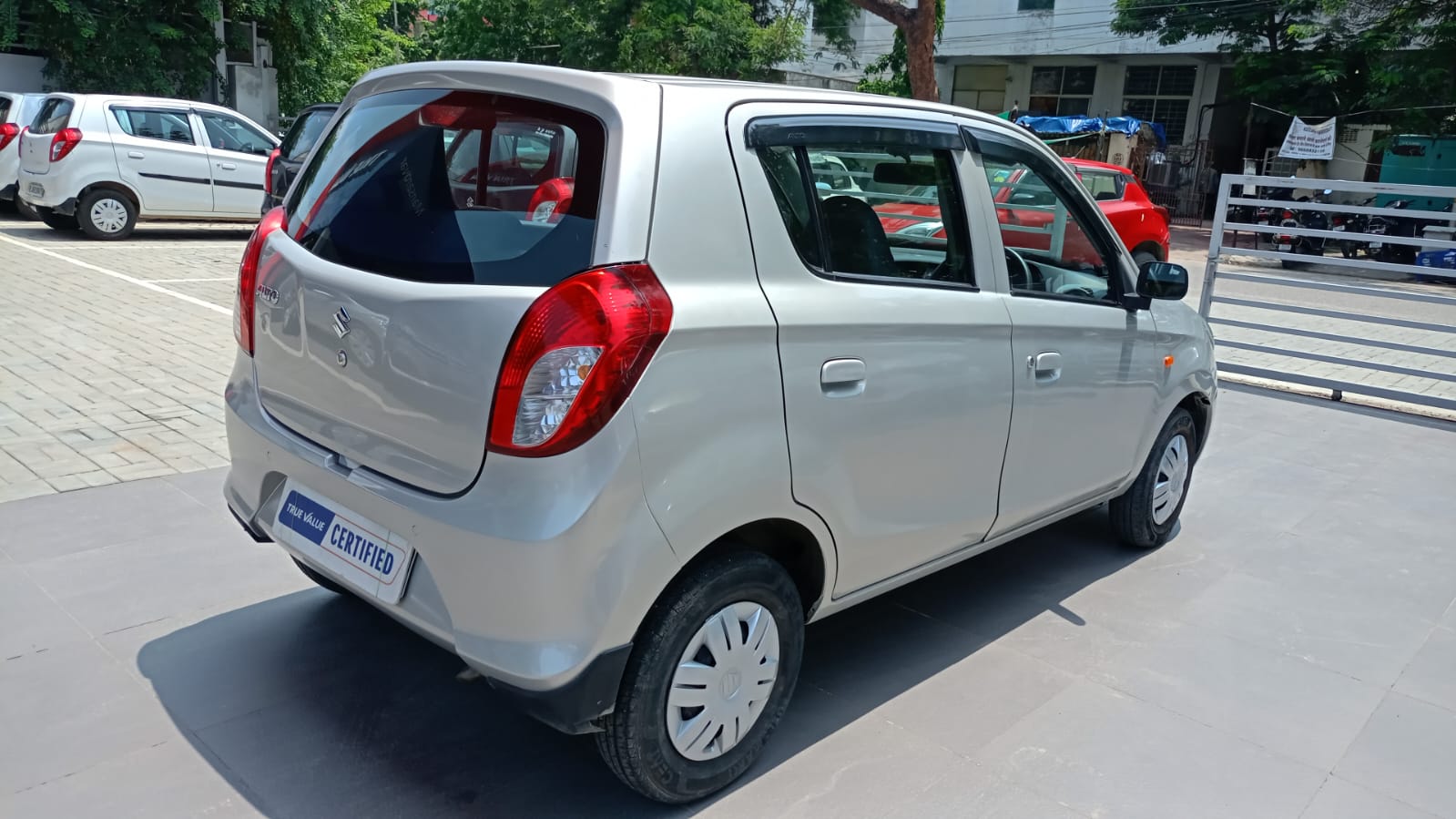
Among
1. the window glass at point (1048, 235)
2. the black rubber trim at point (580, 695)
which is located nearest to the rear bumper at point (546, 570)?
the black rubber trim at point (580, 695)

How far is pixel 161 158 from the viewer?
1298 cm

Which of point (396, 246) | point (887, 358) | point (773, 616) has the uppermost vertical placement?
point (396, 246)

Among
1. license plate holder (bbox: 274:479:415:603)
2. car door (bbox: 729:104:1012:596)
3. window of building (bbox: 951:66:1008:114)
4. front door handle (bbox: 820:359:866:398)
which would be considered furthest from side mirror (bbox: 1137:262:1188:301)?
window of building (bbox: 951:66:1008:114)

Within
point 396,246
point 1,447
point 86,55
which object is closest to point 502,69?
point 396,246

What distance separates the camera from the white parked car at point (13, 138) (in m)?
13.2

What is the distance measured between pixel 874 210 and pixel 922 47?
15.1 metres

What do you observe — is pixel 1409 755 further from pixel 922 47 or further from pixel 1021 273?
pixel 922 47

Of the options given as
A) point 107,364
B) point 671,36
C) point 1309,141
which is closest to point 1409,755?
point 107,364

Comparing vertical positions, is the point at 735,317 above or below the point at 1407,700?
above

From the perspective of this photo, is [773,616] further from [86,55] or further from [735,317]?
[86,55]

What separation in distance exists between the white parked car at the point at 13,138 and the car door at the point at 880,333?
13205 mm

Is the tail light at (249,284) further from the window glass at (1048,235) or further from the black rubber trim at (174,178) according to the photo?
the black rubber trim at (174,178)

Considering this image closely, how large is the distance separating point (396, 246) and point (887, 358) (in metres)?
1.31

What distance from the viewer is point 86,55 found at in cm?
1991
